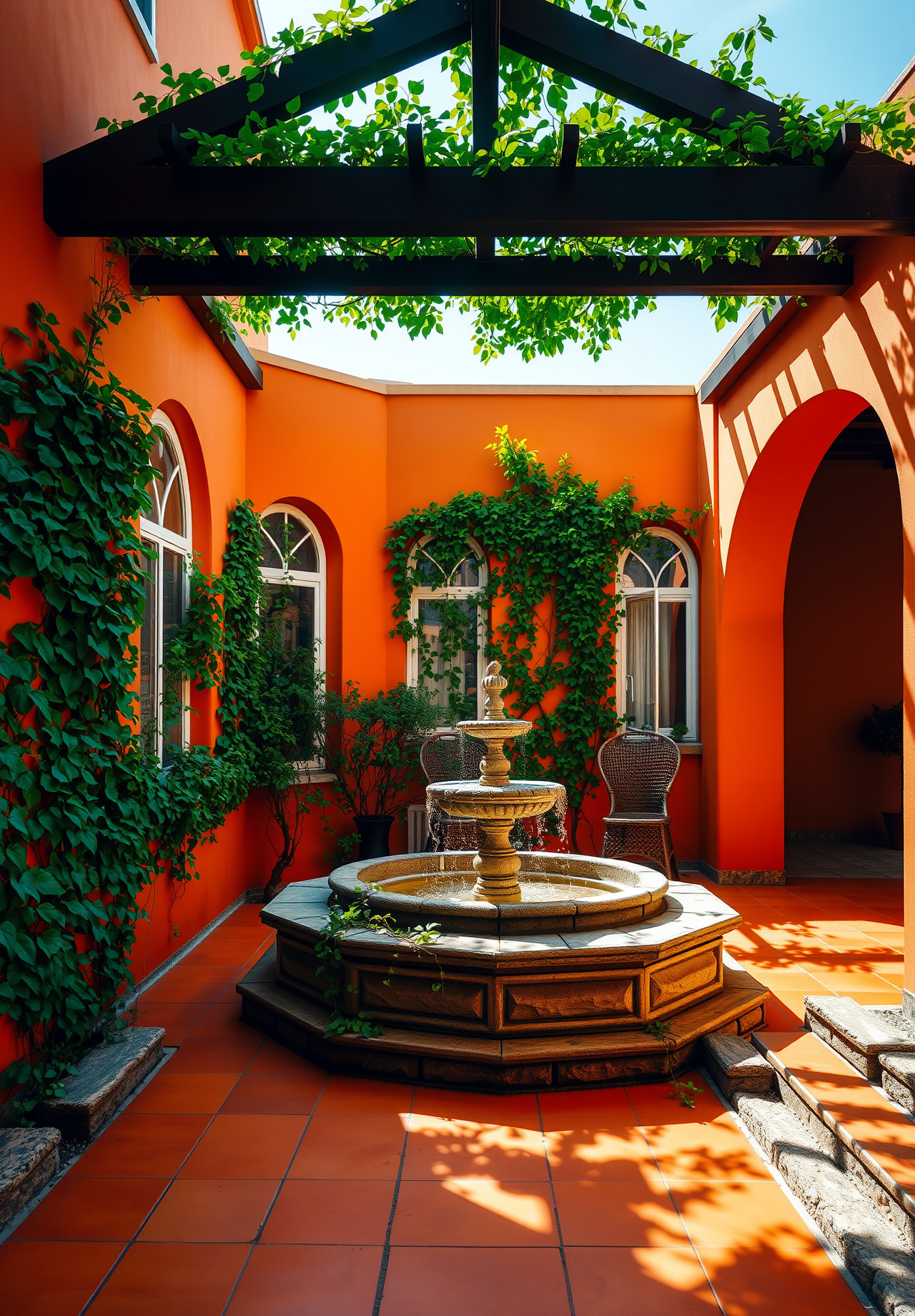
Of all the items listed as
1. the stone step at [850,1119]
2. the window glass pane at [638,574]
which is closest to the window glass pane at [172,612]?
the stone step at [850,1119]

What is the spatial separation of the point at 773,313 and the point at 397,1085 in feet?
15.0

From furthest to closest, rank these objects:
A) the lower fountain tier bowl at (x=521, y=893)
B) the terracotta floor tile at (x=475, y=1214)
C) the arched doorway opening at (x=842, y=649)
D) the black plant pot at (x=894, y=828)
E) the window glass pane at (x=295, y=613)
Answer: the arched doorway opening at (x=842, y=649) < the black plant pot at (x=894, y=828) < the window glass pane at (x=295, y=613) < the lower fountain tier bowl at (x=521, y=893) < the terracotta floor tile at (x=475, y=1214)

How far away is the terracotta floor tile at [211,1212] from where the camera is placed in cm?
239

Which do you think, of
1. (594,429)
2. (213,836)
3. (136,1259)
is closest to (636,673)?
(594,429)

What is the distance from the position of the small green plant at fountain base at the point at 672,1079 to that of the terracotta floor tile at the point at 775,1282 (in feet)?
2.86

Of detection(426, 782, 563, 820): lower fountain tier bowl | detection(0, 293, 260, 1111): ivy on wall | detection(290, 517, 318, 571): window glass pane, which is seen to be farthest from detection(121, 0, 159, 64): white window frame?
detection(426, 782, 563, 820): lower fountain tier bowl

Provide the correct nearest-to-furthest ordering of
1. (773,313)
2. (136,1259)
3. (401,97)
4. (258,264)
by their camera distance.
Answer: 1. (136,1259)
2. (401,97)
3. (258,264)
4. (773,313)

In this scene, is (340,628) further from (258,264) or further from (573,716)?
(258,264)

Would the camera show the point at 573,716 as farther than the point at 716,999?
Yes

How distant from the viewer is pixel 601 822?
24.2ft

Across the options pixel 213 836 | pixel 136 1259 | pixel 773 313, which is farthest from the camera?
pixel 213 836

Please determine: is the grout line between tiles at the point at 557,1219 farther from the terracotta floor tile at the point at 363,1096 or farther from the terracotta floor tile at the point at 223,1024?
the terracotta floor tile at the point at 223,1024

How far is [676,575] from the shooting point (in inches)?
304

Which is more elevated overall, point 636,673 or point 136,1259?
point 636,673
